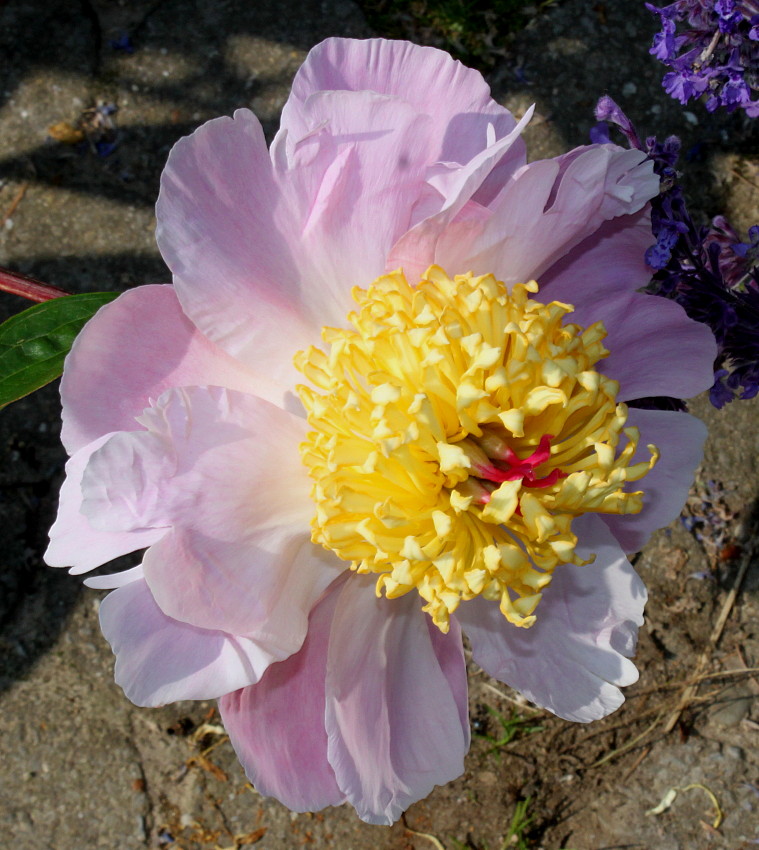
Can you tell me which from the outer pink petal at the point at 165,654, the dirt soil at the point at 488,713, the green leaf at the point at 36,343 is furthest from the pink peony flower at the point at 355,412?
the dirt soil at the point at 488,713

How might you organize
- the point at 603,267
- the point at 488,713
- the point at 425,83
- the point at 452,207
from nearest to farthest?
the point at 452,207 < the point at 425,83 < the point at 603,267 < the point at 488,713

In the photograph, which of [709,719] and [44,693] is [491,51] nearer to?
[709,719]

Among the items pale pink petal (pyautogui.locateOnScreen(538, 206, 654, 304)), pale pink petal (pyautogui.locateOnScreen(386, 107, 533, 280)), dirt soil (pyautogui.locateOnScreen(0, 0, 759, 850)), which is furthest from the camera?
dirt soil (pyautogui.locateOnScreen(0, 0, 759, 850))

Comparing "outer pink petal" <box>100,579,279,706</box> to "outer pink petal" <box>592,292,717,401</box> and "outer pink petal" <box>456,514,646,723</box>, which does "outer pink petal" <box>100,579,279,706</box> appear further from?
"outer pink petal" <box>592,292,717,401</box>

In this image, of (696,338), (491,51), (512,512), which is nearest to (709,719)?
(696,338)

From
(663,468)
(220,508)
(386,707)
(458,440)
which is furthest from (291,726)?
(663,468)

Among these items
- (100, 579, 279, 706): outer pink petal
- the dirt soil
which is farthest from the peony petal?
the dirt soil

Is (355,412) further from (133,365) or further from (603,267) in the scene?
(603,267)
